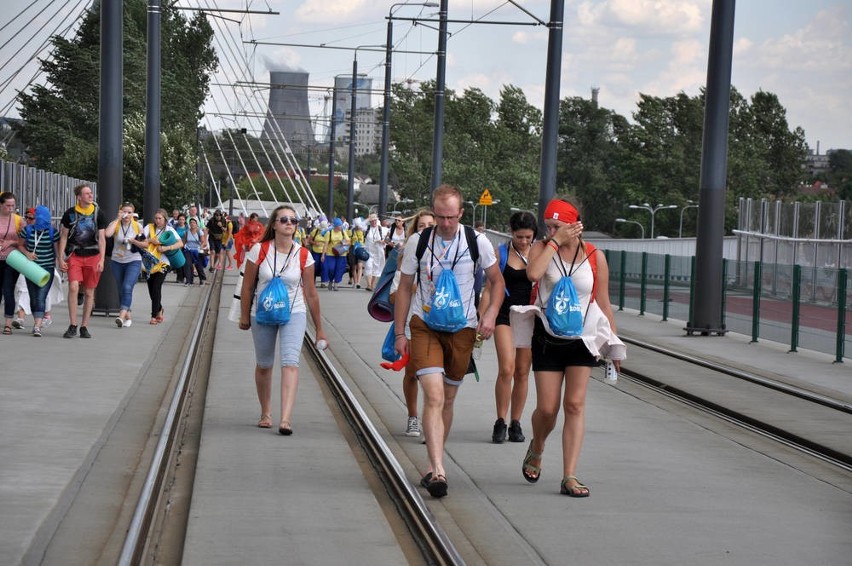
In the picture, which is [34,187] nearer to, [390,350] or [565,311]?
[390,350]

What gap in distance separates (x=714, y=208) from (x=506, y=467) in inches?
509

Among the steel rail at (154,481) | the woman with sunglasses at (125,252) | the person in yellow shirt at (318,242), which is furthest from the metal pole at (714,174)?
the person in yellow shirt at (318,242)

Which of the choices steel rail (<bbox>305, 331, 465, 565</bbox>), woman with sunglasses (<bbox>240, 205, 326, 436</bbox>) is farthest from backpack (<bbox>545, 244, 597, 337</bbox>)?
woman with sunglasses (<bbox>240, 205, 326, 436</bbox>)

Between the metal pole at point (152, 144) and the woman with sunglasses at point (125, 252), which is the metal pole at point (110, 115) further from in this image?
the metal pole at point (152, 144)

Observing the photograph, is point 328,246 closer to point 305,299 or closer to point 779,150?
point 305,299

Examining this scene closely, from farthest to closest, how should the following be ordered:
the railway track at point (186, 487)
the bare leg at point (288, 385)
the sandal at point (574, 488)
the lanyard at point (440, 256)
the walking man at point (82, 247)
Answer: the walking man at point (82, 247)
the bare leg at point (288, 385)
the lanyard at point (440, 256)
the sandal at point (574, 488)
the railway track at point (186, 487)

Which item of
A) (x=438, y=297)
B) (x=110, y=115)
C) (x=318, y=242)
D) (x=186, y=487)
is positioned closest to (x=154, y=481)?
(x=186, y=487)

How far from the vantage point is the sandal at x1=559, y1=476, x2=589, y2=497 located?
8.38 meters

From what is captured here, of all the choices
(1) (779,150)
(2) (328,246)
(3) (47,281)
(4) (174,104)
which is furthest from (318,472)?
(1) (779,150)

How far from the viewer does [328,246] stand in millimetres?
32469

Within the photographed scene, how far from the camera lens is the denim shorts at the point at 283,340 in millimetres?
10836

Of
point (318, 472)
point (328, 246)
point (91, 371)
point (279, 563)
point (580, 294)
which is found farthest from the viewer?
point (328, 246)

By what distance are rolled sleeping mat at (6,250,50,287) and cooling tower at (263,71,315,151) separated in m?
27.9

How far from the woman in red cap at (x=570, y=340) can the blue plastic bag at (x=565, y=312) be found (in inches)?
3.1
